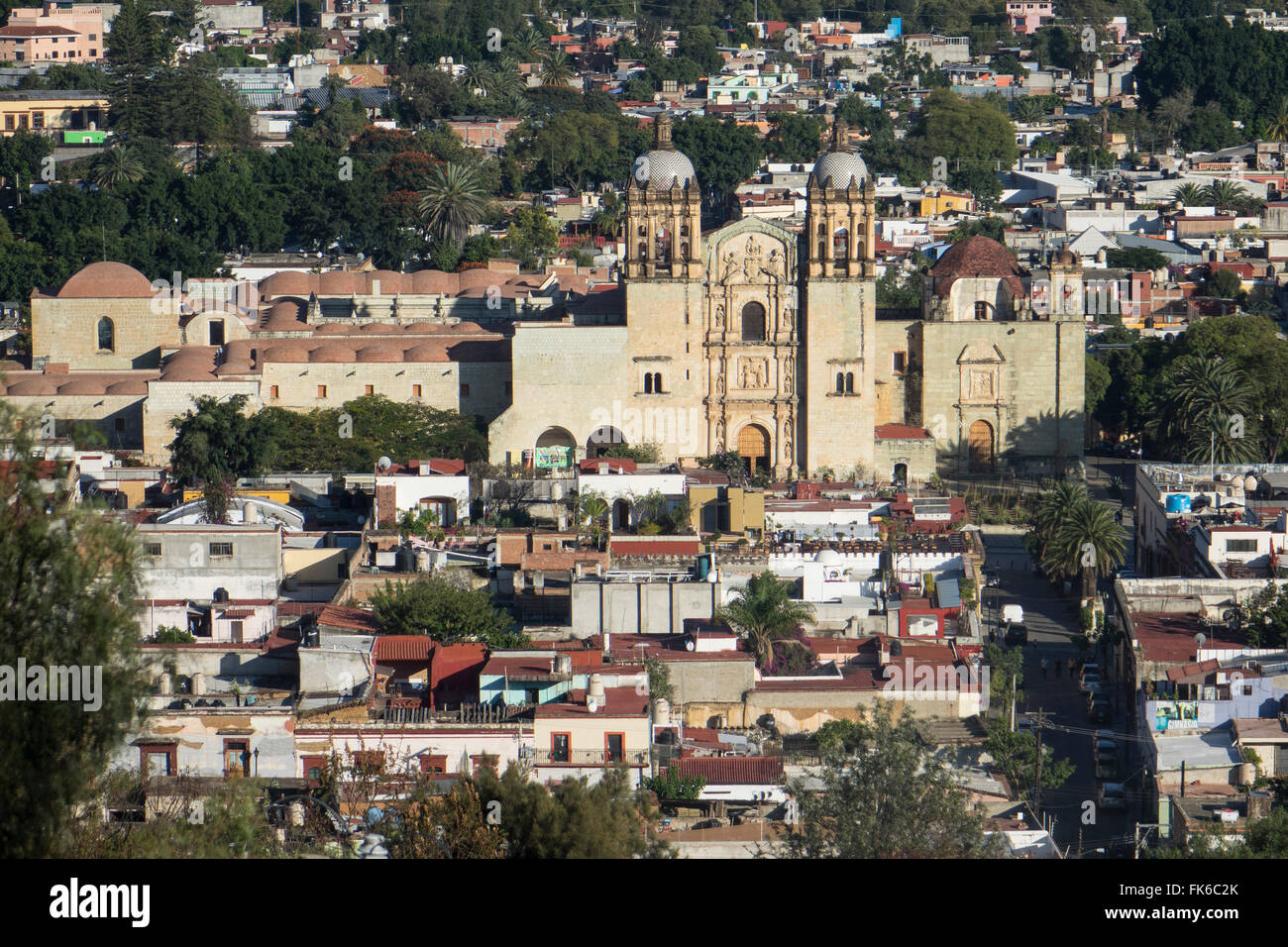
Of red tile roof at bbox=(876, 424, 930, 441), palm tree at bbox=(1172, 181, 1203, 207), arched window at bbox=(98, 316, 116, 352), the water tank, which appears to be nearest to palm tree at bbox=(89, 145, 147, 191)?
arched window at bbox=(98, 316, 116, 352)

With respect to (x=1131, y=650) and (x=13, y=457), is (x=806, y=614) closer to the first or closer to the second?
(x=1131, y=650)

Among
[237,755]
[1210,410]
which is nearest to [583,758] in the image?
[237,755]

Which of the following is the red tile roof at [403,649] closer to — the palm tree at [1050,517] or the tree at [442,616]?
the tree at [442,616]

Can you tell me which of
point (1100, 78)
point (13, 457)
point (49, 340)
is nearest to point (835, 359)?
point (49, 340)

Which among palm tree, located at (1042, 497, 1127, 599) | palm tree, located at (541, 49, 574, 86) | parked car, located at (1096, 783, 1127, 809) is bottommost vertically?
parked car, located at (1096, 783, 1127, 809)

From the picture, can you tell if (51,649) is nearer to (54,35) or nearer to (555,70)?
(555,70)

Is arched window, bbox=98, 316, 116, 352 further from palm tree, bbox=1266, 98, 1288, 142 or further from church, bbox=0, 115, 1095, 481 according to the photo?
palm tree, bbox=1266, 98, 1288, 142
